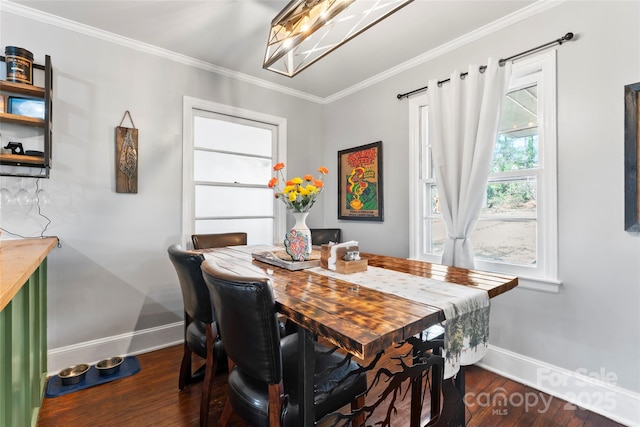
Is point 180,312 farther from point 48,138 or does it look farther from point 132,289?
point 48,138

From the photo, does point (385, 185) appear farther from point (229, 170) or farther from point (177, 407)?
point (177, 407)

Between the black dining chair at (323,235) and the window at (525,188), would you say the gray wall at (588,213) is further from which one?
the black dining chair at (323,235)

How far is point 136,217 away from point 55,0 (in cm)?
161

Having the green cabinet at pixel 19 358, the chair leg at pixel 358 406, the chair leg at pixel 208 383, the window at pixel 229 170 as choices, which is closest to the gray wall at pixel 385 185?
the window at pixel 229 170

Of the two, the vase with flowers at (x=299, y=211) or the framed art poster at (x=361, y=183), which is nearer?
the vase with flowers at (x=299, y=211)

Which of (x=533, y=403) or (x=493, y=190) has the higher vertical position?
(x=493, y=190)

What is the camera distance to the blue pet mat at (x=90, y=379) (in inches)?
77.7

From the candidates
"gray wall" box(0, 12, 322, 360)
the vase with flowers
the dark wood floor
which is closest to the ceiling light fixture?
the vase with flowers

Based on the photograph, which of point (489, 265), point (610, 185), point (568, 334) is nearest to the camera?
point (610, 185)

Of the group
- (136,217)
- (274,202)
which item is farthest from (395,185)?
(136,217)

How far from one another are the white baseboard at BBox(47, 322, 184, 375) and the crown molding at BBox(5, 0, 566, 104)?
2463mm

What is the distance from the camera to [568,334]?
1.93 m

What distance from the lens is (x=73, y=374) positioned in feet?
6.77

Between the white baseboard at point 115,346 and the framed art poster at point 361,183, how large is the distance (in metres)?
2.14
